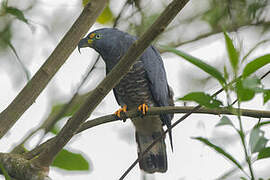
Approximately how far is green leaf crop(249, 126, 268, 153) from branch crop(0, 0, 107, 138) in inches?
47.1

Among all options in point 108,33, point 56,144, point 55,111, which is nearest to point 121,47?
point 108,33

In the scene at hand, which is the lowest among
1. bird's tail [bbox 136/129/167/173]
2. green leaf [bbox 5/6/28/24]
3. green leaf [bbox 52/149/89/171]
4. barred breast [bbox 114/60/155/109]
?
green leaf [bbox 52/149/89/171]

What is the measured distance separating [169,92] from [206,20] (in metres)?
0.87

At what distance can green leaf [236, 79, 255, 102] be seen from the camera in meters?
1.29

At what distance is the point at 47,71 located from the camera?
222 cm

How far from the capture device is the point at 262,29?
12.7ft

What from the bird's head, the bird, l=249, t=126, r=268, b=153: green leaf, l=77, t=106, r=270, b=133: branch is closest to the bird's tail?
the bird

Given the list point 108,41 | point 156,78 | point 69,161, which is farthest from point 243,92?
point 108,41

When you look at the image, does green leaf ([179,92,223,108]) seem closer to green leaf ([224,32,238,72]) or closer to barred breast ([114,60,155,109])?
green leaf ([224,32,238,72])

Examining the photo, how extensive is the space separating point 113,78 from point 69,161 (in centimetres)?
83

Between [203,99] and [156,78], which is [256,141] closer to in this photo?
[203,99]

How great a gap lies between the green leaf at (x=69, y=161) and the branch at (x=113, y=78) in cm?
30

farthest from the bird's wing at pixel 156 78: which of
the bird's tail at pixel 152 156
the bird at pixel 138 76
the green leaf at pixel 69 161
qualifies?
the green leaf at pixel 69 161

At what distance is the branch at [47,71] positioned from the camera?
215cm
